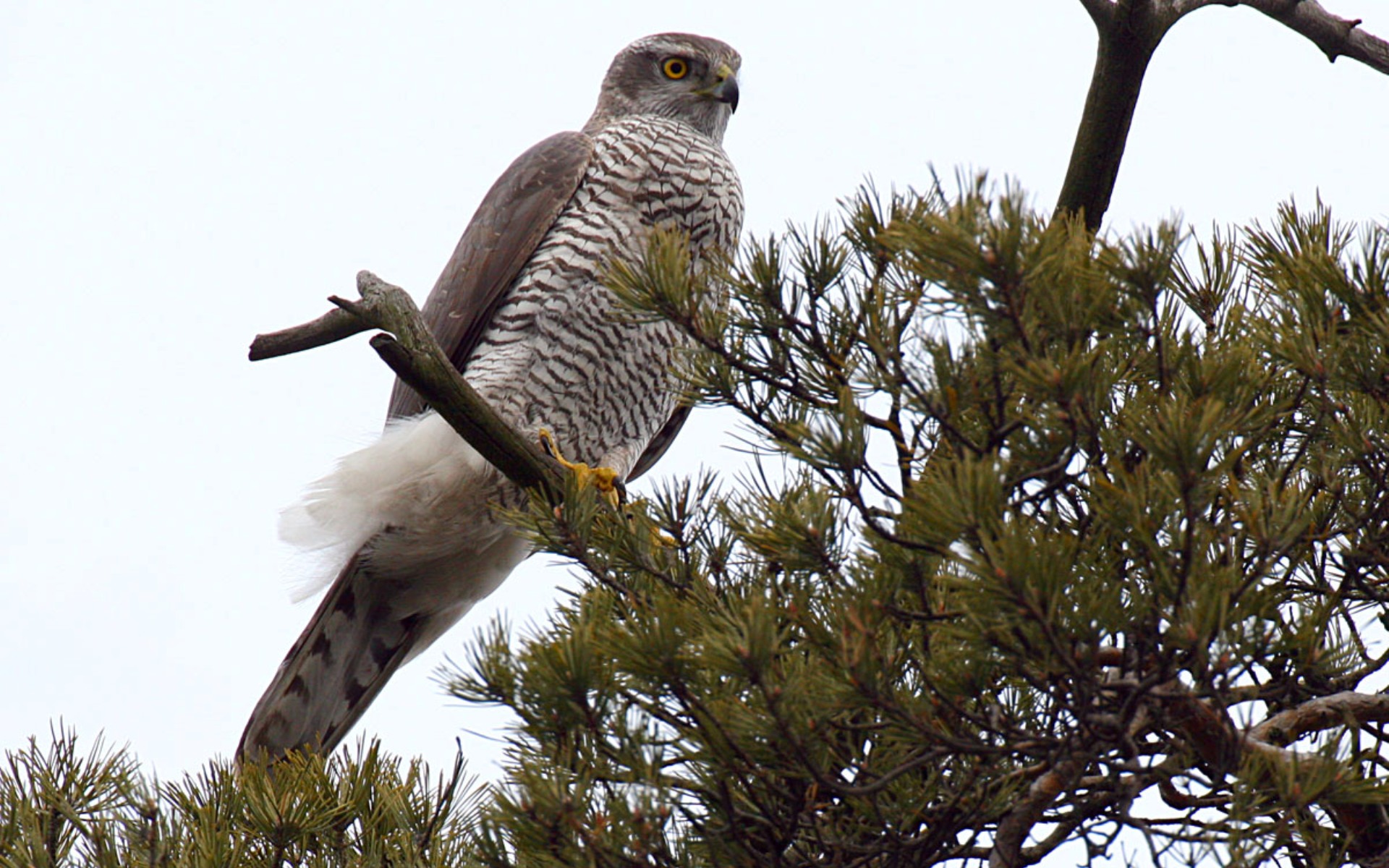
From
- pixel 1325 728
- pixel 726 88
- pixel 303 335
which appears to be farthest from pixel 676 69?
pixel 1325 728

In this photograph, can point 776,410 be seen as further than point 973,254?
Yes

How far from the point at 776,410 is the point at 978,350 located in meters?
0.35

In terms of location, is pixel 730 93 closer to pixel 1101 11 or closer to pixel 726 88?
pixel 726 88

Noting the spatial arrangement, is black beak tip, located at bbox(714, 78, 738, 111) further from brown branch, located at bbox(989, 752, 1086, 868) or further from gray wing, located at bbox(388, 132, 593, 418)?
brown branch, located at bbox(989, 752, 1086, 868)

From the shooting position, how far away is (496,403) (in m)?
3.65

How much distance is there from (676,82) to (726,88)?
0.57ft

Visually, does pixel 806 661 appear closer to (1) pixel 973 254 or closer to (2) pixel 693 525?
(2) pixel 693 525

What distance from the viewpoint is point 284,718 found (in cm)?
354

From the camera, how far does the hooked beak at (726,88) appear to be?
4.23m

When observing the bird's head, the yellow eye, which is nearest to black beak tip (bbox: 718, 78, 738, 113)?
the bird's head

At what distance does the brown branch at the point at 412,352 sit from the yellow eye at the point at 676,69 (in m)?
2.13

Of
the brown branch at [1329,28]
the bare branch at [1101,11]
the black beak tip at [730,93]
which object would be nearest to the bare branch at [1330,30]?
the brown branch at [1329,28]

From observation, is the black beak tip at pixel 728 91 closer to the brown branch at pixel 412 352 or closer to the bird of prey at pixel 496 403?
the bird of prey at pixel 496 403

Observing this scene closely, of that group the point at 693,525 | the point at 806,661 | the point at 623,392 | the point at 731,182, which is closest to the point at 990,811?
the point at 806,661
